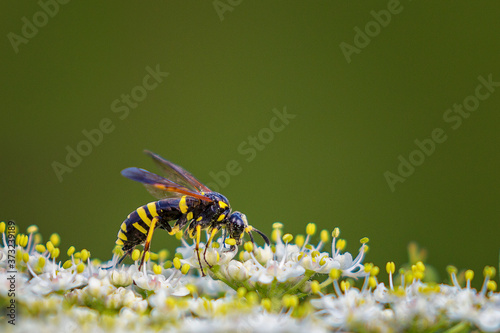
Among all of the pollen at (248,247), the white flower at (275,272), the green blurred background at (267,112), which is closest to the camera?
the white flower at (275,272)

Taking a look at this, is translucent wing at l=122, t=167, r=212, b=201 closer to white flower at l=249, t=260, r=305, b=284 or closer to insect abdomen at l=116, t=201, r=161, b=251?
insect abdomen at l=116, t=201, r=161, b=251

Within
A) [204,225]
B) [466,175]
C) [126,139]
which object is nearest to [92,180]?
[126,139]

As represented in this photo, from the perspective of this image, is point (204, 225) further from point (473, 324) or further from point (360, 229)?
point (360, 229)

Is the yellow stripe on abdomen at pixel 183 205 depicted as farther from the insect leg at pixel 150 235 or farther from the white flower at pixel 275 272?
the white flower at pixel 275 272

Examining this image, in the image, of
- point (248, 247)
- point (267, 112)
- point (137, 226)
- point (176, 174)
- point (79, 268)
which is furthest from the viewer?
point (267, 112)

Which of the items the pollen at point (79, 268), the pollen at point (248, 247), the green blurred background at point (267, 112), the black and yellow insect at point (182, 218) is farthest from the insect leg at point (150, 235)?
the green blurred background at point (267, 112)

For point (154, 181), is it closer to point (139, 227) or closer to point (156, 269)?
point (139, 227)

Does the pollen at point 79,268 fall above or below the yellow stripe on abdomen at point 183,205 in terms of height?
below

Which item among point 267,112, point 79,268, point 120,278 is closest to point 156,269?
point 120,278
